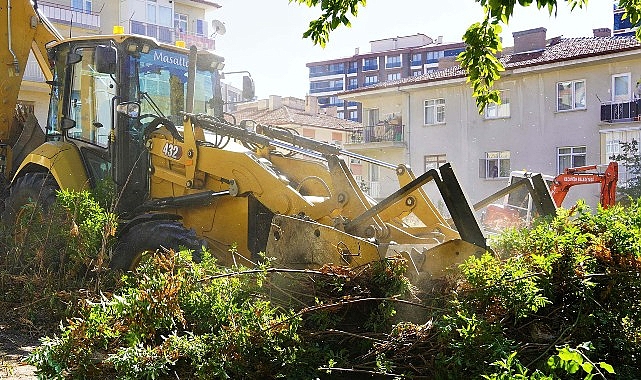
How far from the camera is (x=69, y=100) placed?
9086 millimetres

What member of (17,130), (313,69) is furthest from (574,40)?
(313,69)

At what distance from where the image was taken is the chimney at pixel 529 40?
113 feet

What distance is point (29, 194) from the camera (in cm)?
927

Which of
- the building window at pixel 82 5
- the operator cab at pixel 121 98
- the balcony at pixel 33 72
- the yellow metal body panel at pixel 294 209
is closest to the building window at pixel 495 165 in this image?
the balcony at pixel 33 72

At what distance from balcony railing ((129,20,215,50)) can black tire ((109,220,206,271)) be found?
111ft

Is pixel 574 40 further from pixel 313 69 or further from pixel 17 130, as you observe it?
pixel 313 69

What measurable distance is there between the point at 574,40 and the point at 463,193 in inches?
1267

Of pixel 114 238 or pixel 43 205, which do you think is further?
pixel 43 205

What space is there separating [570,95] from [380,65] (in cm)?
7625

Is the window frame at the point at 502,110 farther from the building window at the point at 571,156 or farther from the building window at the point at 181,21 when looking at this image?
the building window at the point at 181,21

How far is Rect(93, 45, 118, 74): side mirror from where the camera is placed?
7922mm

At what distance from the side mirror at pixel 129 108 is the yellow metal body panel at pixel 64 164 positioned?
104cm

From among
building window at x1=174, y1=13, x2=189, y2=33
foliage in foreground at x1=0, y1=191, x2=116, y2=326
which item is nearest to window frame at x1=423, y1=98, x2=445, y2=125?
building window at x1=174, y1=13, x2=189, y2=33

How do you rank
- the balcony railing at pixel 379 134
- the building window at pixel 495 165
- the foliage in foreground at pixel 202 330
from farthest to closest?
the balcony railing at pixel 379 134
the building window at pixel 495 165
the foliage in foreground at pixel 202 330
